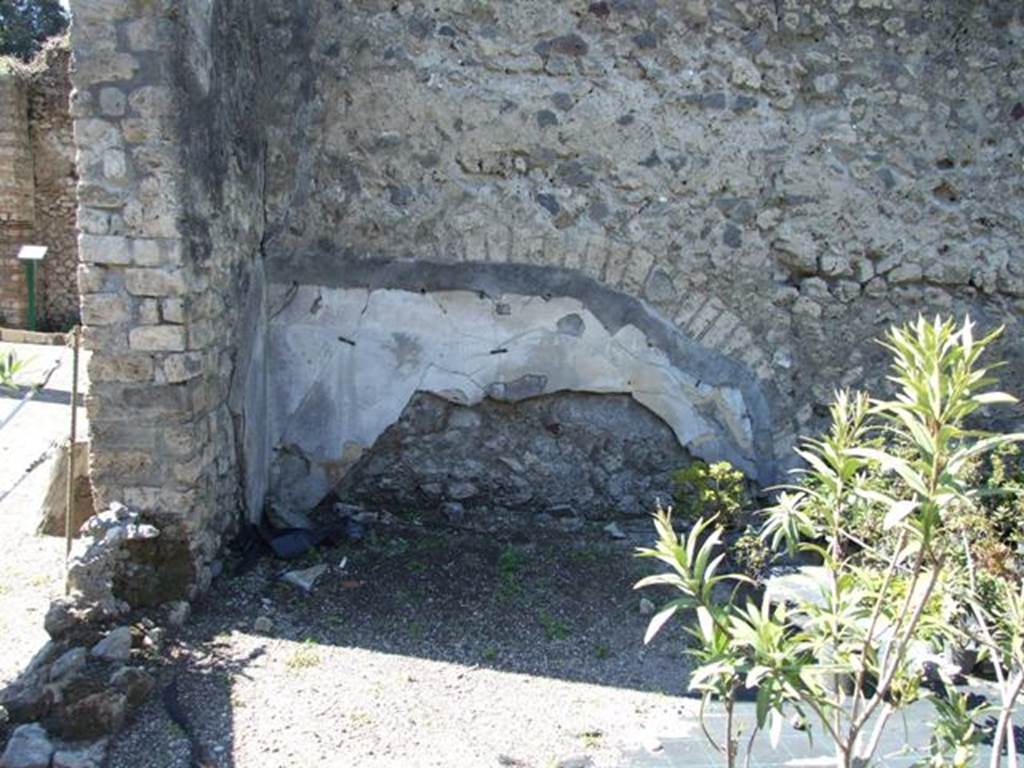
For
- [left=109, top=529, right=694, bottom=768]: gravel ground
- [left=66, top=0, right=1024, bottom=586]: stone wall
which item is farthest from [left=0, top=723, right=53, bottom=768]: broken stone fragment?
[left=66, top=0, right=1024, bottom=586]: stone wall

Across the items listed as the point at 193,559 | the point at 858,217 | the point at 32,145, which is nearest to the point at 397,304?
the point at 193,559

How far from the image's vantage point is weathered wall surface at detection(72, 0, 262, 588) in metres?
3.31

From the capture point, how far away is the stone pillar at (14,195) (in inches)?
476

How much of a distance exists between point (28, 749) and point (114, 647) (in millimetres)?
555

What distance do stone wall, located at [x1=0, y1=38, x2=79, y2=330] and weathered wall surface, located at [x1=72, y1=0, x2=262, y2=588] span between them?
33.3 ft

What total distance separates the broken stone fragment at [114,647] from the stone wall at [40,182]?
10.7 meters

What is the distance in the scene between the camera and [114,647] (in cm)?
302

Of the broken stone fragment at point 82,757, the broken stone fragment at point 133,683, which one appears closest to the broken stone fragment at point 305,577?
the broken stone fragment at point 133,683

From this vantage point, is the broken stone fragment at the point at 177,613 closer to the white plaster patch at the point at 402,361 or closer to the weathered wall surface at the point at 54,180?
the white plaster patch at the point at 402,361

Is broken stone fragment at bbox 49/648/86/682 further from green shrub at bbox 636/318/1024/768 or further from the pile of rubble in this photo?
green shrub at bbox 636/318/1024/768

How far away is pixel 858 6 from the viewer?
454 centimetres

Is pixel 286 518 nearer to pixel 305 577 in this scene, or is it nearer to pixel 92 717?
pixel 305 577

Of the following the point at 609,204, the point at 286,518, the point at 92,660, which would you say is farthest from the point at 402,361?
the point at 92,660

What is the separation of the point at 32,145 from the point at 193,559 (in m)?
11.2
